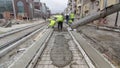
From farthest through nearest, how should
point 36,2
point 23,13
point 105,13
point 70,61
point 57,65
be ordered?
point 36,2 → point 23,13 → point 70,61 → point 57,65 → point 105,13

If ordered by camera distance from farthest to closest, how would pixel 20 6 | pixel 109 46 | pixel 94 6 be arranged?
pixel 20 6
pixel 94 6
pixel 109 46

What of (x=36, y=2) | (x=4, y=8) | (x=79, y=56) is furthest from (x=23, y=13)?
(x=79, y=56)

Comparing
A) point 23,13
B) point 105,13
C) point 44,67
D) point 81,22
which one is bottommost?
point 44,67

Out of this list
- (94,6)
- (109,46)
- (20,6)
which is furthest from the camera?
(20,6)

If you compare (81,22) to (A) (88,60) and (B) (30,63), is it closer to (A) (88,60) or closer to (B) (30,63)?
(A) (88,60)

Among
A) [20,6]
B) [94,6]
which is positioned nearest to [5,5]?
[20,6]

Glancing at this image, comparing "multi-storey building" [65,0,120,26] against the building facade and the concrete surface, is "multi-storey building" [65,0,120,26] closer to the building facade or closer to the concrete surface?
the concrete surface

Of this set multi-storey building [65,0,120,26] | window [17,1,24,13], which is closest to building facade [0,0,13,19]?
window [17,1,24,13]

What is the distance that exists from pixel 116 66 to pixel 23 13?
51958mm

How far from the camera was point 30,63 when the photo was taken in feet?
14.0

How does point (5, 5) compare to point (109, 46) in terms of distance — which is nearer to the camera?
point (109, 46)

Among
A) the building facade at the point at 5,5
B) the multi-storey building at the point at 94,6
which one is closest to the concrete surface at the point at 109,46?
the multi-storey building at the point at 94,6

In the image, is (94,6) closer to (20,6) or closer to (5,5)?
(20,6)

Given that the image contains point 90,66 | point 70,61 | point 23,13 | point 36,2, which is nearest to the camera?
point 90,66
